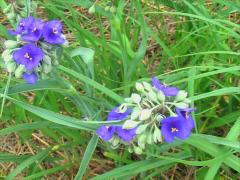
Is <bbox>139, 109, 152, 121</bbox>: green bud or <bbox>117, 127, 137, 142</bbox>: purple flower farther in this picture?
<bbox>117, 127, 137, 142</bbox>: purple flower

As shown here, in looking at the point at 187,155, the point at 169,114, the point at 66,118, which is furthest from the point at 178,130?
the point at 187,155

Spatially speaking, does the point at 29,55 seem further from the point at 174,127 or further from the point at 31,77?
the point at 174,127

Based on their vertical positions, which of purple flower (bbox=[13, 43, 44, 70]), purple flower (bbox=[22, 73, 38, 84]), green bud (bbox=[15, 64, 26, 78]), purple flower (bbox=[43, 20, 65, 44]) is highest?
purple flower (bbox=[43, 20, 65, 44])

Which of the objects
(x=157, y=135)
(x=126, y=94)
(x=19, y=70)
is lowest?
(x=126, y=94)

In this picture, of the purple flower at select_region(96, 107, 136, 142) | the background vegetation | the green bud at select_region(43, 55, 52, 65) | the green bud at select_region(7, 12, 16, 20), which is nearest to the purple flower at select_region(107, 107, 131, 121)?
the purple flower at select_region(96, 107, 136, 142)

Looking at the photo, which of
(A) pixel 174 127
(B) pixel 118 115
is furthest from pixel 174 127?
(B) pixel 118 115

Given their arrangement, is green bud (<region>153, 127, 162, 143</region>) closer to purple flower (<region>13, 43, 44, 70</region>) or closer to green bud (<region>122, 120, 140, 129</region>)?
green bud (<region>122, 120, 140, 129</region>)
